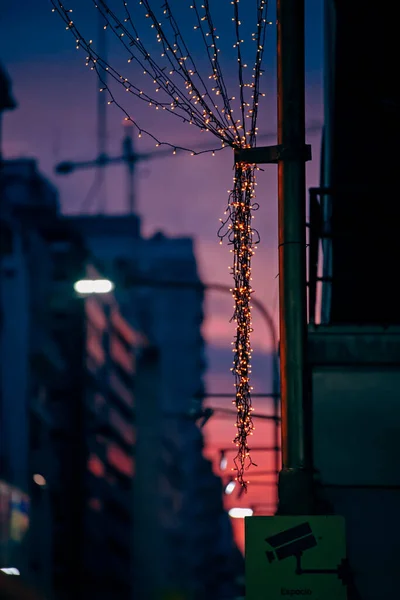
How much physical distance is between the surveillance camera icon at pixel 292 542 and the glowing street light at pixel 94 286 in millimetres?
14930

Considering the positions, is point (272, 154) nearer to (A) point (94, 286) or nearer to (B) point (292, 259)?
(B) point (292, 259)

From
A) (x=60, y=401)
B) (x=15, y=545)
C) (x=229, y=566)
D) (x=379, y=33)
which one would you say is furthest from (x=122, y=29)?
(x=229, y=566)

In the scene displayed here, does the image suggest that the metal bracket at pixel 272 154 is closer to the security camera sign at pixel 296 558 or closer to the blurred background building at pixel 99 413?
the security camera sign at pixel 296 558

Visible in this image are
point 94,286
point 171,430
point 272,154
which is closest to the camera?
point 272,154

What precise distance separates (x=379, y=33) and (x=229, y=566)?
188 m

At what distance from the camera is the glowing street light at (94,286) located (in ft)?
73.7

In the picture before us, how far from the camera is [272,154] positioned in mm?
8734

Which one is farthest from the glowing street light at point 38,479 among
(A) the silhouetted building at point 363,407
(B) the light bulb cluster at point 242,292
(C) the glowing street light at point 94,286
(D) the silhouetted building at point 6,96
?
(B) the light bulb cluster at point 242,292

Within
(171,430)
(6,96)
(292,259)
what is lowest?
(292,259)

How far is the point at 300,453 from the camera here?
8.34 m

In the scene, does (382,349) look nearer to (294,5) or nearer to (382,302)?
(382,302)

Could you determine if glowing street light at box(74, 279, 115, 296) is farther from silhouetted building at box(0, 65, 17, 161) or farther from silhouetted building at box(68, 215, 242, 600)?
silhouetted building at box(68, 215, 242, 600)

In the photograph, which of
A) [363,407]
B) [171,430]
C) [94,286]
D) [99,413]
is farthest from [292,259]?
[171,430]

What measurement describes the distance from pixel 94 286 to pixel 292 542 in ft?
50.7
